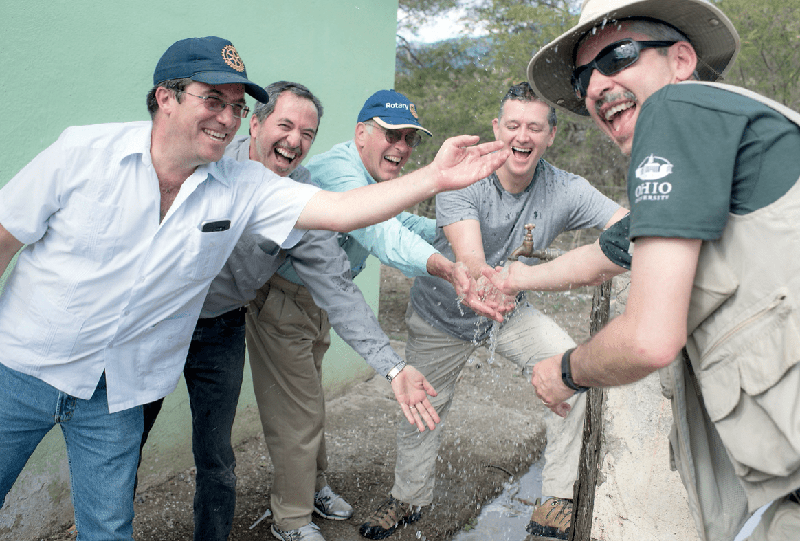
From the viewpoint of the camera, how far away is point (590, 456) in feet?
8.70

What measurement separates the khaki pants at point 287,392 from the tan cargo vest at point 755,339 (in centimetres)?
226

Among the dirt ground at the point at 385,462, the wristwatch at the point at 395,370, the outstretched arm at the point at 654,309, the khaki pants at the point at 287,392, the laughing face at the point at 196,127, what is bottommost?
the dirt ground at the point at 385,462

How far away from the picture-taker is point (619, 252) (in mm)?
2049

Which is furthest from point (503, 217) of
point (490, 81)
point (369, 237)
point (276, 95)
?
point (490, 81)

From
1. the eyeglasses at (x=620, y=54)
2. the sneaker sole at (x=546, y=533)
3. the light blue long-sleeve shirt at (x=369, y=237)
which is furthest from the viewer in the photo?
the light blue long-sleeve shirt at (x=369, y=237)

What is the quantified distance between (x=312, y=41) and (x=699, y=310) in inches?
155

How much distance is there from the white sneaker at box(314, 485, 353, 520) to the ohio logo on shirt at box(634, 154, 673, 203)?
299 centimetres

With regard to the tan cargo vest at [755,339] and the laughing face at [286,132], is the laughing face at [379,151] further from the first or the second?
the tan cargo vest at [755,339]

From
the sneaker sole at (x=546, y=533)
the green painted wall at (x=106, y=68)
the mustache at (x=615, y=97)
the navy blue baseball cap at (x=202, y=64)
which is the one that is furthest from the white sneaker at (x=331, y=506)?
the mustache at (x=615, y=97)

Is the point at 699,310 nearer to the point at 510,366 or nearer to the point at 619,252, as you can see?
the point at 619,252

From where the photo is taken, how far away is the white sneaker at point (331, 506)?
3.82m

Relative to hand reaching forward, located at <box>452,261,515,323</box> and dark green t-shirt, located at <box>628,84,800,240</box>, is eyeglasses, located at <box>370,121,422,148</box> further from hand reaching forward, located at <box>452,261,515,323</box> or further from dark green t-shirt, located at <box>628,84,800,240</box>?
dark green t-shirt, located at <box>628,84,800,240</box>

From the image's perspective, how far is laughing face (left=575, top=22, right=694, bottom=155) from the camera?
1.86 meters

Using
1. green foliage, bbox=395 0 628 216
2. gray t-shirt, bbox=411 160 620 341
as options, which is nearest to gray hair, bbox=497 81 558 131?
gray t-shirt, bbox=411 160 620 341
